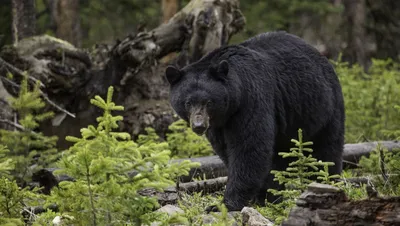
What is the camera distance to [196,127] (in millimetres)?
5609

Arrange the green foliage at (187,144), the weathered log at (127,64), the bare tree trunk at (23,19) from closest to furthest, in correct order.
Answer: the green foliage at (187,144), the weathered log at (127,64), the bare tree trunk at (23,19)

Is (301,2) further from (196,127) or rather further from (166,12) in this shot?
(196,127)

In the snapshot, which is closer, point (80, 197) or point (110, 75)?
point (80, 197)

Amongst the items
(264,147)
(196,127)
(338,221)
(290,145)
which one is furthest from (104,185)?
(290,145)

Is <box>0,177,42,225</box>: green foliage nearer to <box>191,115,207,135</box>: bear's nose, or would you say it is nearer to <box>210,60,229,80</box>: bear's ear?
<box>191,115,207,135</box>: bear's nose

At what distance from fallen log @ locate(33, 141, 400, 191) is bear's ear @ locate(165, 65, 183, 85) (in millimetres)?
1238

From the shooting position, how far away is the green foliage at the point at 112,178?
369cm

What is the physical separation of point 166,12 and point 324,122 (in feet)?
27.8

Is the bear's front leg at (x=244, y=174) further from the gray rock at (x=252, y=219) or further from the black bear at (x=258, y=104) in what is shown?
the gray rock at (x=252, y=219)

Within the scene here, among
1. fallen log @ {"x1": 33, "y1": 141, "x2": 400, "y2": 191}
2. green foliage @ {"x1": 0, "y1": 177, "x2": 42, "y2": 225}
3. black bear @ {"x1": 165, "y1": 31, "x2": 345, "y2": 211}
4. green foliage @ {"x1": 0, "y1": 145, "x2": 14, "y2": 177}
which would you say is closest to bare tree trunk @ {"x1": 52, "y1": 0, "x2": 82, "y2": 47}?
fallen log @ {"x1": 33, "y1": 141, "x2": 400, "y2": 191}

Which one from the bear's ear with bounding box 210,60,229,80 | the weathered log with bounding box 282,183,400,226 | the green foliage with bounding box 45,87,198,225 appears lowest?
the weathered log with bounding box 282,183,400,226

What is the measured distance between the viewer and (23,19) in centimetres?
952

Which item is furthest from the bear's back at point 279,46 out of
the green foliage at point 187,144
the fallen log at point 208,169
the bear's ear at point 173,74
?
the green foliage at point 187,144

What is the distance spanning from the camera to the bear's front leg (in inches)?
230
